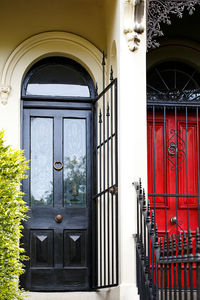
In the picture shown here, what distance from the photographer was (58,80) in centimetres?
840

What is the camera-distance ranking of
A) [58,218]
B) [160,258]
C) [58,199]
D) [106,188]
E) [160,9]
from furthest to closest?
[58,199], [58,218], [106,188], [160,9], [160,258]

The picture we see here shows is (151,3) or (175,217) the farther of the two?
(175,217)

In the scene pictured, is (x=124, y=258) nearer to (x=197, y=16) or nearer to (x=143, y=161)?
(x=143, y=161)

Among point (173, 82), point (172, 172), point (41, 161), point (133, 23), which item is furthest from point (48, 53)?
point (172, 172)

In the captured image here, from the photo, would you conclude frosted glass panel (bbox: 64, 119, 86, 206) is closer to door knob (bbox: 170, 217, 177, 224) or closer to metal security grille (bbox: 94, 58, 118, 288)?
metal security grille (bbox: 94, 58, 118, 288)

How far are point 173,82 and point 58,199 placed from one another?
228cm

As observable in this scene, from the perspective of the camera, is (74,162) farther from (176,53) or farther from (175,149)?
(176,53)

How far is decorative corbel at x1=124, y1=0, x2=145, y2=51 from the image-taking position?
709 centimetres

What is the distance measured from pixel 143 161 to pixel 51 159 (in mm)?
1641

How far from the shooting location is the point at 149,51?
8.65 meters

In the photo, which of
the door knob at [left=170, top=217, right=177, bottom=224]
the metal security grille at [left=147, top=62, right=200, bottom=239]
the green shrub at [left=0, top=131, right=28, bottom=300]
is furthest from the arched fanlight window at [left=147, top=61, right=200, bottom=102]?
the green shrub at [left=0, top=131, right=28, bottom=300]

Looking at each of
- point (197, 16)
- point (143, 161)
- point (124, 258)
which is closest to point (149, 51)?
point (197, 16)

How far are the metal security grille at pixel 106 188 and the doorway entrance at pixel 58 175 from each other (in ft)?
0.85

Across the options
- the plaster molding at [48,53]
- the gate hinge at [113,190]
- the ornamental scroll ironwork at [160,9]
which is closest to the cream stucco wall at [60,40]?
the plaster molding at [48,53]
